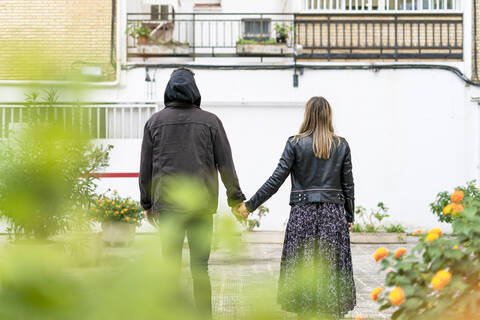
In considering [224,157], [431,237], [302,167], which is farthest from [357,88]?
[431,237]

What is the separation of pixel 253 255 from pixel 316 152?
358 cm

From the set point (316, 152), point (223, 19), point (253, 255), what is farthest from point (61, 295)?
point (223, 19)

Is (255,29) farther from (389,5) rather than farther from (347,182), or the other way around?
(347,182)

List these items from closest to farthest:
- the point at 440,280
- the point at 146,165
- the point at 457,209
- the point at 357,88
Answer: the point at 440,280 → the point at 457,209 → the point at 146,165 → the point at 357,88

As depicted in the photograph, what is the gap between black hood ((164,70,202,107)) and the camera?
3906 millimetres

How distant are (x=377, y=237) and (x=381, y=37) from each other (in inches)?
181

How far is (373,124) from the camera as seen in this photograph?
12.8 metres

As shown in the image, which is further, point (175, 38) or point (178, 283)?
point (175, 38)

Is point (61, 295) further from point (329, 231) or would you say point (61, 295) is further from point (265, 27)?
point (265, 27)

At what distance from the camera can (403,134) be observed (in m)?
12.8

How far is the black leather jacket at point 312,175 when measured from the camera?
4.27 metres

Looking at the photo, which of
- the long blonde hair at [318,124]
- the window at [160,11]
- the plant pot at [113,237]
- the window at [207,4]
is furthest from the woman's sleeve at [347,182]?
the window at [207,4]

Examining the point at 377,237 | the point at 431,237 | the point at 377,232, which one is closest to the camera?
the point at 431,237

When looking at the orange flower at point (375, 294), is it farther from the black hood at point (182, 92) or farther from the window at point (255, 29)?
the window at point (255, 29)
